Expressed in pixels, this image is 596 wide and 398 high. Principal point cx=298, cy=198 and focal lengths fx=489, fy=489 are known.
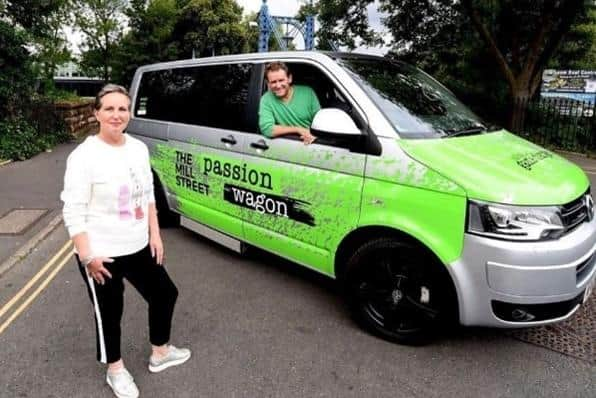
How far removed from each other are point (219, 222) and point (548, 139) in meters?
11.5

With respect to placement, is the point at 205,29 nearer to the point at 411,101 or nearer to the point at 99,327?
the point at 411,101

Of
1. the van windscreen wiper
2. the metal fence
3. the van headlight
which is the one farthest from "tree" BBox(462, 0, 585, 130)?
the van headlight

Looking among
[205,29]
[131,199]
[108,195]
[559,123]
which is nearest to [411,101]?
[131,199]

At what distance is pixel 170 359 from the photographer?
3041mm

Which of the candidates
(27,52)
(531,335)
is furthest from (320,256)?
(27,52)

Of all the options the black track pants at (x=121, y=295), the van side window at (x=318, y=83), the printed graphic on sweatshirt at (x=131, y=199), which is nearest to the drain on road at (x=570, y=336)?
the van side window at (x=318, y=83)

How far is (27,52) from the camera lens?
11602mm

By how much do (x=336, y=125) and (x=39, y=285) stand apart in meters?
3.01

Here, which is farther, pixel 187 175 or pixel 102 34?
pixel 102 34

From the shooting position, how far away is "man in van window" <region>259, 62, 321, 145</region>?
3738 mm

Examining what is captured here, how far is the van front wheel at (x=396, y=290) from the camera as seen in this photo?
302cm

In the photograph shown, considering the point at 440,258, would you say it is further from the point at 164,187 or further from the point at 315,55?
the point at 164,187

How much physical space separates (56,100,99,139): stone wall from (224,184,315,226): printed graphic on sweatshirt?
940 centimetres

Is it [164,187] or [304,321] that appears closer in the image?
[304,321]
